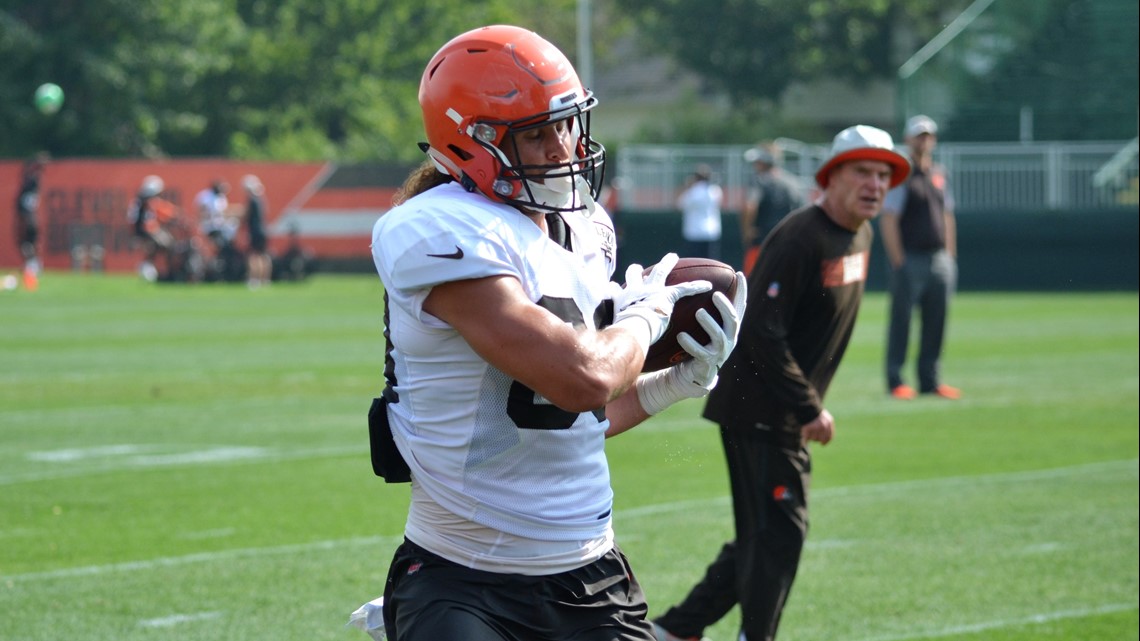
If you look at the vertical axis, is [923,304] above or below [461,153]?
below

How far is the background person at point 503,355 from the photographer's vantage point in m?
3.18

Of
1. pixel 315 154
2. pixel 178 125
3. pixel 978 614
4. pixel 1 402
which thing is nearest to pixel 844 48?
pixel 315 154

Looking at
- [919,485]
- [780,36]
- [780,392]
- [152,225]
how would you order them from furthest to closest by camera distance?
[780,36] → [152,225] → [919,485] → [780,392]

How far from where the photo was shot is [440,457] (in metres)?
3.36

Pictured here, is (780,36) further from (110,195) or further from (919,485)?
(919,485)

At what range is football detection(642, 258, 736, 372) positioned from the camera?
3502mm

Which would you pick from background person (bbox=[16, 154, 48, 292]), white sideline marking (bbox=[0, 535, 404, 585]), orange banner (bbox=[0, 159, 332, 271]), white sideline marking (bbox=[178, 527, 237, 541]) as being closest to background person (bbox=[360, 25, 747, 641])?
white sideline marking (bbox=[0, 535, 404, 585])

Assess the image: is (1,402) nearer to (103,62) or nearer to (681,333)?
(681,333)

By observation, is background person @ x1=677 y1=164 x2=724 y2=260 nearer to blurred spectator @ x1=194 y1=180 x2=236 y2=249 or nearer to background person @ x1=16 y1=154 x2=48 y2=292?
blurred spectator @ x1=194 y1=180 x2=236 y2=249

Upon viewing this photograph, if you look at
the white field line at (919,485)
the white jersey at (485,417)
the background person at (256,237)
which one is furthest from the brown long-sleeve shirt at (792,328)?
the background person at (256,237)

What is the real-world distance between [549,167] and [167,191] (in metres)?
34.4

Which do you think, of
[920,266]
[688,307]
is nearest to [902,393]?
[920,266]

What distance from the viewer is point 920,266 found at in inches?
522

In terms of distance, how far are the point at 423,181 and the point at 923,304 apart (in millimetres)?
10205
